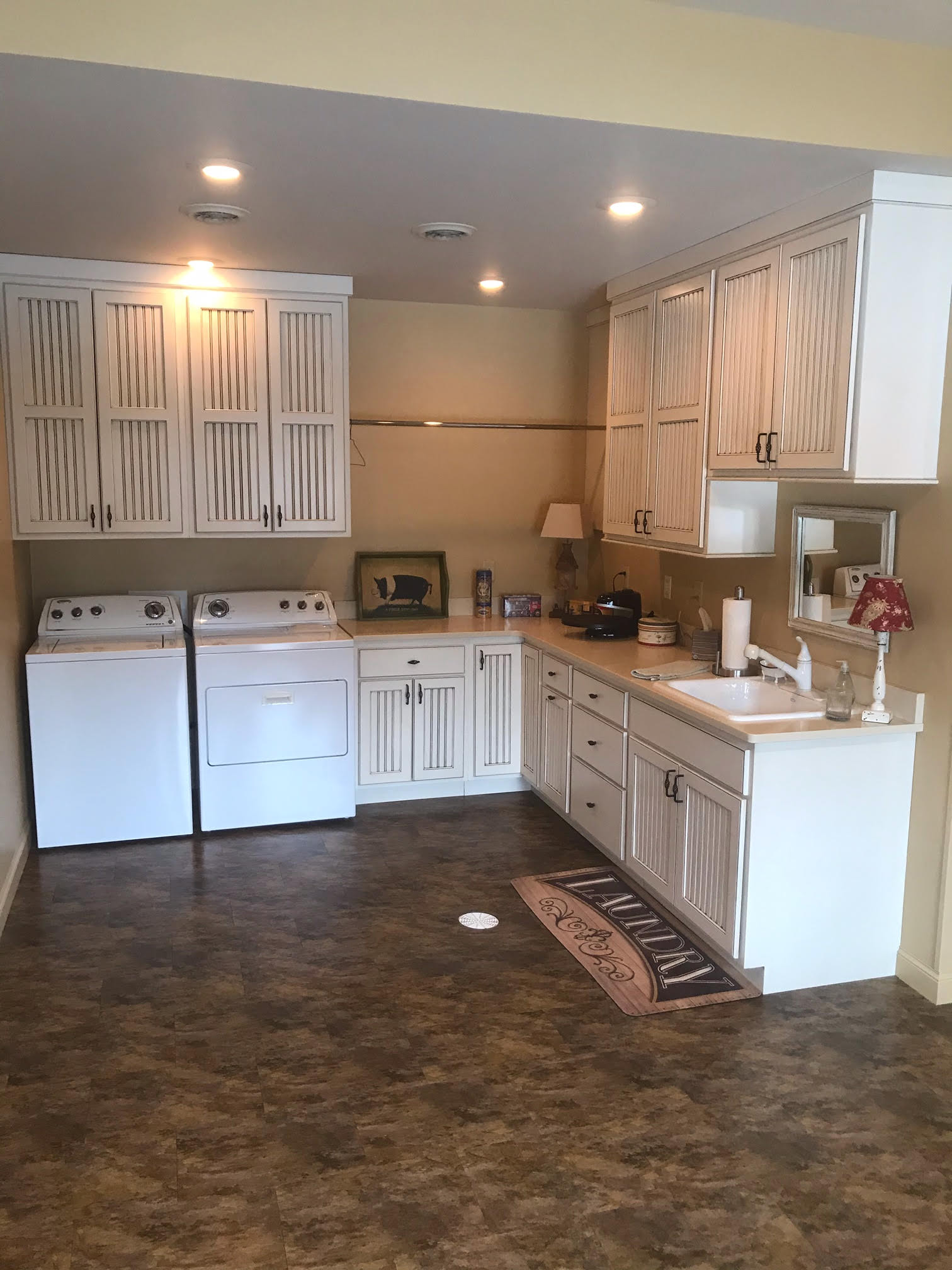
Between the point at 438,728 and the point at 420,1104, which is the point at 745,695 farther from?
the point at 420,1104

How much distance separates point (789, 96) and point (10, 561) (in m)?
3.22

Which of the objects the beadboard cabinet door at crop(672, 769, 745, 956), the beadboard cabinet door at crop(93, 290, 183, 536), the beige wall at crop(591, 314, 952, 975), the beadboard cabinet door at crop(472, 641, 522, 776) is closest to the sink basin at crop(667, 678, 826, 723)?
the beige wall at crop(591, 314, 952, 975)

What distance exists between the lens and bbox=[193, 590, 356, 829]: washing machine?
426 cm

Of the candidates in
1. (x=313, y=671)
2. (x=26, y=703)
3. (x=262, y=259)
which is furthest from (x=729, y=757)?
(x=26, y=703)

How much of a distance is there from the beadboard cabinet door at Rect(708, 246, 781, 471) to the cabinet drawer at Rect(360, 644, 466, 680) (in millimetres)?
1606

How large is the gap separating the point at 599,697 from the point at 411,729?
43.6 inches

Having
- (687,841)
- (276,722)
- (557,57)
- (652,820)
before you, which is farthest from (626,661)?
(557,57)

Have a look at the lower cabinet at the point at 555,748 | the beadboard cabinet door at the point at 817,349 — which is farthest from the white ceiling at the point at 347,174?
the lower cabinet at the point at 555,748

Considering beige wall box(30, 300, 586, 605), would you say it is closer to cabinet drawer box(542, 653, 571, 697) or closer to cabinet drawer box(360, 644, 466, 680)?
cabinet drawer box(360, 644, 466, 680)

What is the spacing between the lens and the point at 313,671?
436 cm

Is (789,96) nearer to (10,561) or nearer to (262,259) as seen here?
(262,259)

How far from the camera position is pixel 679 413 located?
3.80m

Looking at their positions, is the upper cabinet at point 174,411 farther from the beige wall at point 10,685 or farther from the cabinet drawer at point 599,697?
the cabinet drawer at point 599,697

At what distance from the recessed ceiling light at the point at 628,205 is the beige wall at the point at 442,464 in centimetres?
198
